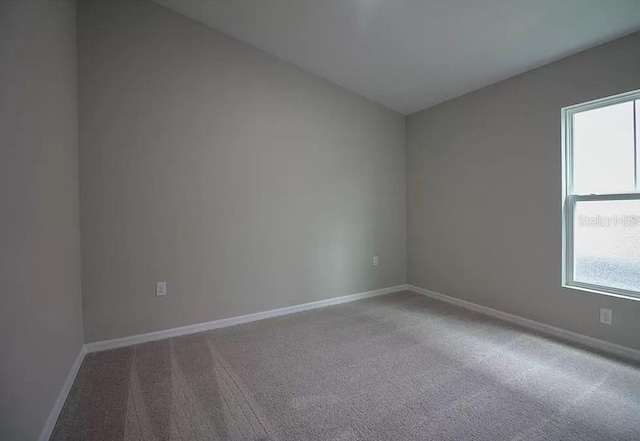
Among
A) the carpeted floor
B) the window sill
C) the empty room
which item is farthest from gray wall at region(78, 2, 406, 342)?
the window sill

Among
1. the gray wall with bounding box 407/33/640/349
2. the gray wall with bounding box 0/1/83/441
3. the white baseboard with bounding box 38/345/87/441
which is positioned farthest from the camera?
the gray wall with bounding box 407/33/640/349

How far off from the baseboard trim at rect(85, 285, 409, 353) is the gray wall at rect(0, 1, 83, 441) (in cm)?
35

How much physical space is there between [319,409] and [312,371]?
399 millimetres

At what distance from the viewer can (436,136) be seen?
11.9 ft

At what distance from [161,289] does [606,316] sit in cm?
364

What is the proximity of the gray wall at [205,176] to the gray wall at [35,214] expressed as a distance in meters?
0.30

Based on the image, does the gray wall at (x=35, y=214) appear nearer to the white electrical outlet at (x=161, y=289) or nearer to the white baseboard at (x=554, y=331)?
the white electrical outlet at (x=161, y=289)

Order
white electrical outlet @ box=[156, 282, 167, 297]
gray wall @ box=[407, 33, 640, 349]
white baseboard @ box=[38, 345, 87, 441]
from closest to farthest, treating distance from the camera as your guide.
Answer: white baseboard @ box=[38, 345, 87, 441], gray wall @ box=[407, 33, 640, 349], white electrical outlet @ box=[156, 282, 167, 297]

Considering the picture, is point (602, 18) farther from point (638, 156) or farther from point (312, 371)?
point (312, 371)

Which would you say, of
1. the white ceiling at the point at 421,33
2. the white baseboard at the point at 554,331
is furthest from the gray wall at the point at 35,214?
the white baseboard at the point at 554,331

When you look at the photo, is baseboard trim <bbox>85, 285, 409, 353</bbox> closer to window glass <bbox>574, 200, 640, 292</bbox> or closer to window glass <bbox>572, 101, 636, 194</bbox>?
window glass <bbox>574, 200, 640, 292</bbox>

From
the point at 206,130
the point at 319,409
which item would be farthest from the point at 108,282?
the point at 319,409

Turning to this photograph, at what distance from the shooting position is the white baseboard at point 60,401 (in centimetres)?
139

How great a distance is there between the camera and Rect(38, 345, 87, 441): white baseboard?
Answer: 1.39 meters
